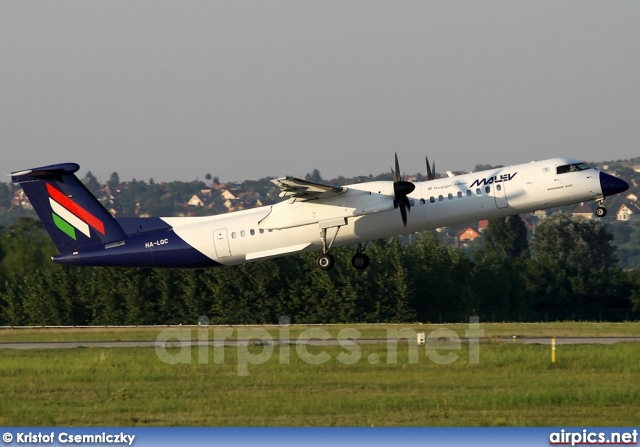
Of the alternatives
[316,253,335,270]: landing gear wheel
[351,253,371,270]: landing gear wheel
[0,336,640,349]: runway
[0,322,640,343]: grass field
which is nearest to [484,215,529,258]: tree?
[0,322,640,343]: grass field

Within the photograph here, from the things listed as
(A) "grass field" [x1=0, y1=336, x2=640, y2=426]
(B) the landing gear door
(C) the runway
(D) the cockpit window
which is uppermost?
(D) the cockpit window

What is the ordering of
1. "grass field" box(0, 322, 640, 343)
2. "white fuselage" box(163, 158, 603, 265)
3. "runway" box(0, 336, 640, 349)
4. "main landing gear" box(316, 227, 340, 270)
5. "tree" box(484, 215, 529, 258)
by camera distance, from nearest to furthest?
"white fuselage" box(163, 158, 603, 265)
"main landing gear" box(316, 227, 340, 270)
"runway" box(0, 336, 640, 349)
"grass field" box(0, 322, 640, 343)
"tree" box(484, 215, 529, 258)

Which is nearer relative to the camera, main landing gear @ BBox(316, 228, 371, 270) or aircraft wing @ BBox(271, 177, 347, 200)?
aircraft wing @ BBox(271, 177, 347, 200)

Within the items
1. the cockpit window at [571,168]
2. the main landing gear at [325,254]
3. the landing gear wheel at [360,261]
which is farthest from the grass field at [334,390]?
the cockpit window at [571,168]

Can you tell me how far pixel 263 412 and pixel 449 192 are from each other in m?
14.0

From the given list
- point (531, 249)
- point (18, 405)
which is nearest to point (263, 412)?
point (18, 405)

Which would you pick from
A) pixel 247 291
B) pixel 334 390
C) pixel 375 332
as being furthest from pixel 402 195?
pixel 247 291

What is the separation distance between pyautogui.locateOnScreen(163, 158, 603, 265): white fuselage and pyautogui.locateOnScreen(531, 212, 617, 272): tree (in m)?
106

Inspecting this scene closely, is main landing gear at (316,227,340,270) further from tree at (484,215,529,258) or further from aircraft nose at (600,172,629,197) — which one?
tree at (484,215,529,258)

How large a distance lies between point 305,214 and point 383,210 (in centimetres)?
304

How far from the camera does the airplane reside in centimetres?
3519

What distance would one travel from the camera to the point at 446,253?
3022 inches

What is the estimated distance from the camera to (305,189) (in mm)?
35531

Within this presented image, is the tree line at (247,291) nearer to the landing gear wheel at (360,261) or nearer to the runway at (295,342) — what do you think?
the runway at (295,342)
